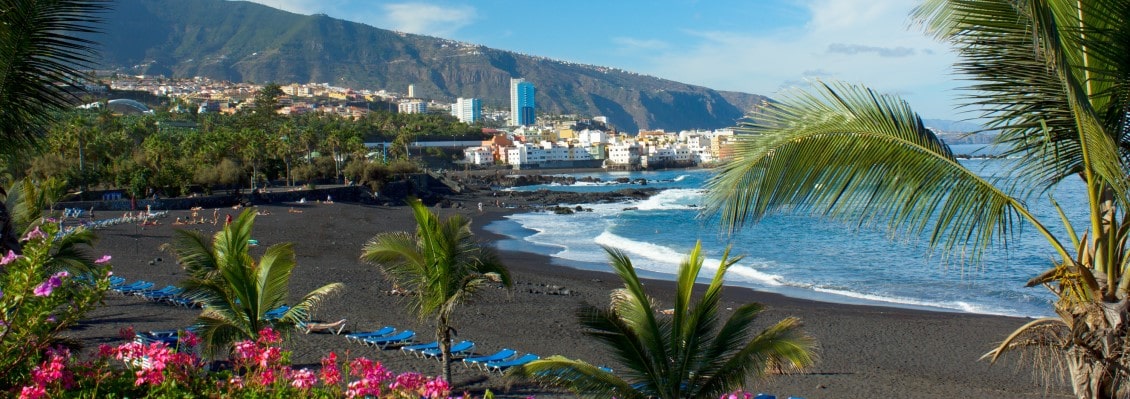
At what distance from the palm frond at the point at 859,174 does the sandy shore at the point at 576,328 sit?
3.17 meters

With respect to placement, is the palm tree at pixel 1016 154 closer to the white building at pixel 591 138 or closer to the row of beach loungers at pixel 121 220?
the row of beach loungers at pixel 121 220

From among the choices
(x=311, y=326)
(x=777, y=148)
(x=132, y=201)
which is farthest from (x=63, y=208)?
(x=777, y=148)

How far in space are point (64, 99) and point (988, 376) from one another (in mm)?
12327

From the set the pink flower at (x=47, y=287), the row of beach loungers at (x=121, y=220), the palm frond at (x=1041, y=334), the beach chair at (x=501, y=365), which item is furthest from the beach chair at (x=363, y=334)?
the row of beach loungers at (x=121, y=220)

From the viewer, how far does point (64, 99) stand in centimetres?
360

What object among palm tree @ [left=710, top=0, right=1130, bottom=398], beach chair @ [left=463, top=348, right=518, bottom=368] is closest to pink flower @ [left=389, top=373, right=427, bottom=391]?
palm tree @ [left=710, top=0, right=1130, bottom=398]

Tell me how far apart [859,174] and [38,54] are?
346 centimetres

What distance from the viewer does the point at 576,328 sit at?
14547 millimetres

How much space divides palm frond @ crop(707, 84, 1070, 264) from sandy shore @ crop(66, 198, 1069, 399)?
10.4 ft

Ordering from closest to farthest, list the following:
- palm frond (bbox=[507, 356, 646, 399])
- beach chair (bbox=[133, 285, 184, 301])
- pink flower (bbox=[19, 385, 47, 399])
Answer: pink flower (bbox=[19, 385, 47, 399]) → palm frond (bbox=[507, 356, 646, 399]) → beach chair (bbox=[133, 285, 184, 301])

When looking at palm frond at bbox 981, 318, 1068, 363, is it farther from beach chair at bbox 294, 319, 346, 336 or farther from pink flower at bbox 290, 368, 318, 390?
beach chair at bbox 294, 319, 346, 336

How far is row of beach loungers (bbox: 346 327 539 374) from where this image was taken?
1065cm

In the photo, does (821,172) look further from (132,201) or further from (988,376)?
(132,201)

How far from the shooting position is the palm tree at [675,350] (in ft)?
14.8
